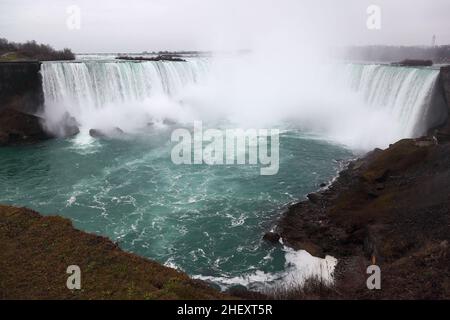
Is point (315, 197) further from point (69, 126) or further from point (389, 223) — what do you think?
point (69, 126)

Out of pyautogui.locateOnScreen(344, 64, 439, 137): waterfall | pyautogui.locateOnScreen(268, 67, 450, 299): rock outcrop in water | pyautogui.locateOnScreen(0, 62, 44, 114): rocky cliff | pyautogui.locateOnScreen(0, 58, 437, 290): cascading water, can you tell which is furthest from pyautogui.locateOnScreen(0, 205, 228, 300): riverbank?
pyautogui.locateOnScreen(0, 62, 44, 114): rocky cliff

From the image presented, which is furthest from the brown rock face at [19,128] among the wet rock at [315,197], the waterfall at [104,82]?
the wet rock at [315,197]

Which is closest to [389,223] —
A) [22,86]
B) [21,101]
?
[21,101]

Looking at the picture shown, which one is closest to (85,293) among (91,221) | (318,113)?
(91,221)

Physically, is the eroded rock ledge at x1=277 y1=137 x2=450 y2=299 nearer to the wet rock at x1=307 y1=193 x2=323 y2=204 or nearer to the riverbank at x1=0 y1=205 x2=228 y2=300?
the wet rock at x1=307 y1=193 x2=323 y2=204

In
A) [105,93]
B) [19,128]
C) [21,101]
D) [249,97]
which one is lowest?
[19,128]
